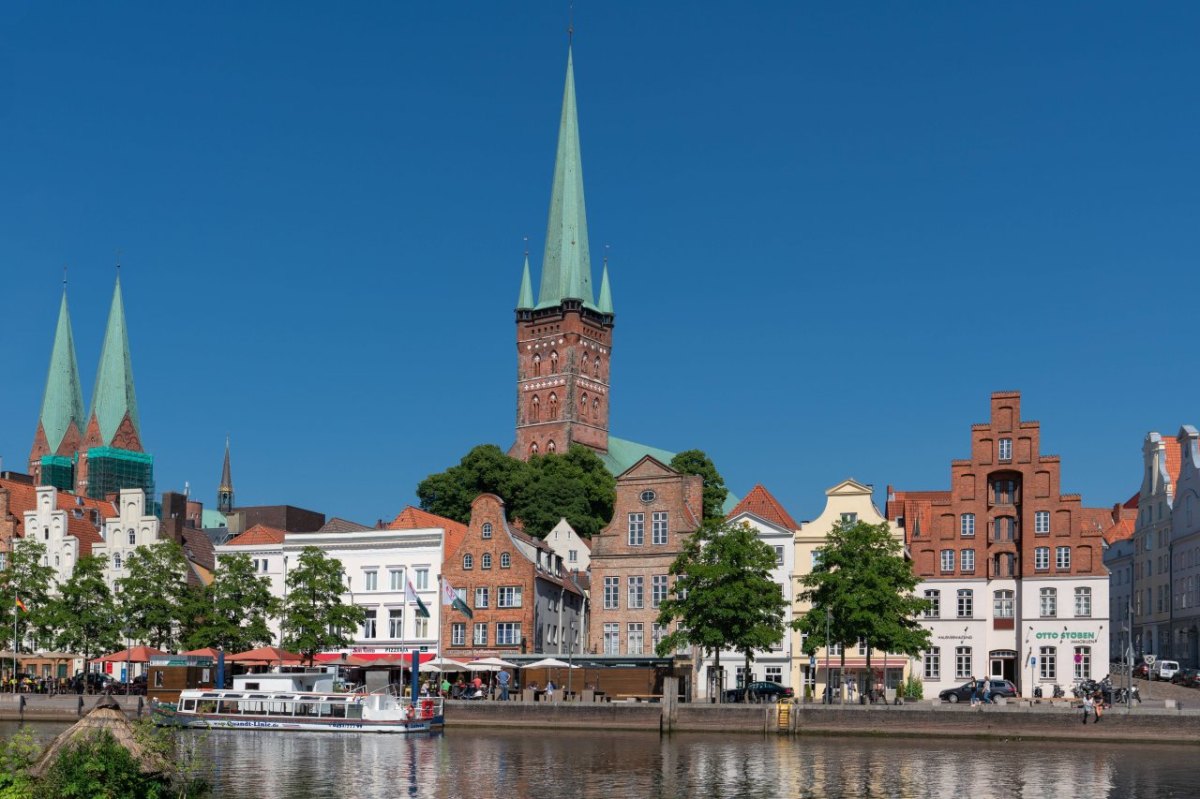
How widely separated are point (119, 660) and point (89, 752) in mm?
69149

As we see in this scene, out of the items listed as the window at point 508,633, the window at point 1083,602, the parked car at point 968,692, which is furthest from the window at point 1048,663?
the window at point 508,633

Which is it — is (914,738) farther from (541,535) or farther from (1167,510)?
(541,535)

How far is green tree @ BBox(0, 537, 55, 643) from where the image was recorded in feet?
336

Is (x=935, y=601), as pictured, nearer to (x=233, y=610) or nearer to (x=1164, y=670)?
(x=1164, y=670)

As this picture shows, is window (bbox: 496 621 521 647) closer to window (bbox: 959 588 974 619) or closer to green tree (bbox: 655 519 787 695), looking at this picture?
green tree (bbox: 655 519 787 695)

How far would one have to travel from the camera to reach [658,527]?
104 metres

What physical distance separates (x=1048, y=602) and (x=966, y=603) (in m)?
4.98

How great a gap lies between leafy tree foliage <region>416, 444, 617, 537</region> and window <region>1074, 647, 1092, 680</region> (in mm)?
50195

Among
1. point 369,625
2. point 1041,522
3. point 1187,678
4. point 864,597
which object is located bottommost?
point 1187,678

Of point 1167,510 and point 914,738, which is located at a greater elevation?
point 1167,510

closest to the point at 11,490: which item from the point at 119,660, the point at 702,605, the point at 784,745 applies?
the point at 119,660

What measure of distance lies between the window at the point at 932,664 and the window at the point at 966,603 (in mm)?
2776

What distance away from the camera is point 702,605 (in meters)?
87.3

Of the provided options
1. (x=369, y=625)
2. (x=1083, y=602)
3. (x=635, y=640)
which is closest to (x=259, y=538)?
(x=369, y=625)
